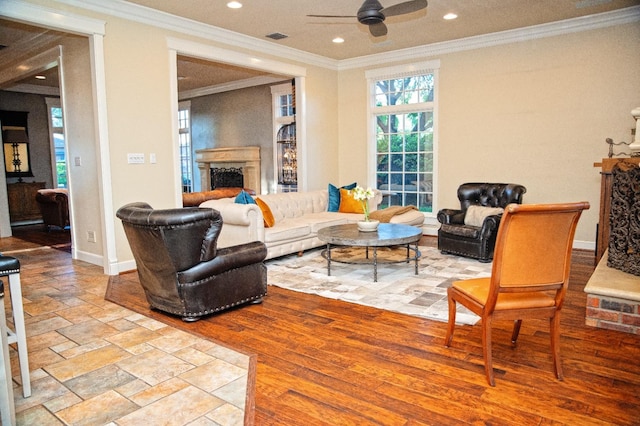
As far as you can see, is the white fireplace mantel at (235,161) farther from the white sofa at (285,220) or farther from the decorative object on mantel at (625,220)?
the decorative object on mantel at (625,220)

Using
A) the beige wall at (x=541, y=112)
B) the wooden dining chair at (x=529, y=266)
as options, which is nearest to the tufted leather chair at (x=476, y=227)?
the beige wall at (x=541, y=112)

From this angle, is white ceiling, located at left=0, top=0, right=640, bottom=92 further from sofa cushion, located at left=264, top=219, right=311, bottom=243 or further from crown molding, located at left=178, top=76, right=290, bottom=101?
sofa cushion, located at left=264, top=219, right=311, bottom=243

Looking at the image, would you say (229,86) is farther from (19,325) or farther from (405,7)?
(19,325)

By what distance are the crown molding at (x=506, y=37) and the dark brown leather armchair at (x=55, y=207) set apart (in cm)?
564

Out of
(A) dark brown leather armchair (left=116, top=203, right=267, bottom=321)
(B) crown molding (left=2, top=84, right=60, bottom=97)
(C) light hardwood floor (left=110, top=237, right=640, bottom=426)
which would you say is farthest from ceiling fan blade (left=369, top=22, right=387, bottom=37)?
(B) crown molding (left=2, top=84, right=60, bottom=97)

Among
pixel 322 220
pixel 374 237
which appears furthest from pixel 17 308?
pixel 322 220

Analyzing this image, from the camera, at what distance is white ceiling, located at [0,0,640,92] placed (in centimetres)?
508

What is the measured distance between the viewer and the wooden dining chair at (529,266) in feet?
7.74

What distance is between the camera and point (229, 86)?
10.0 metres

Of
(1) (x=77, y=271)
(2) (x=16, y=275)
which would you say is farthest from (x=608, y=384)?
(1) (x=77, y=271)

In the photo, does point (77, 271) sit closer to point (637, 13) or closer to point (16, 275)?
point (16, 275)

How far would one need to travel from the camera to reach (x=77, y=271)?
206 inches

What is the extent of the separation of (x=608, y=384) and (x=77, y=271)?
525cm

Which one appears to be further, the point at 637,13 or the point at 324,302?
the point at 637,13
